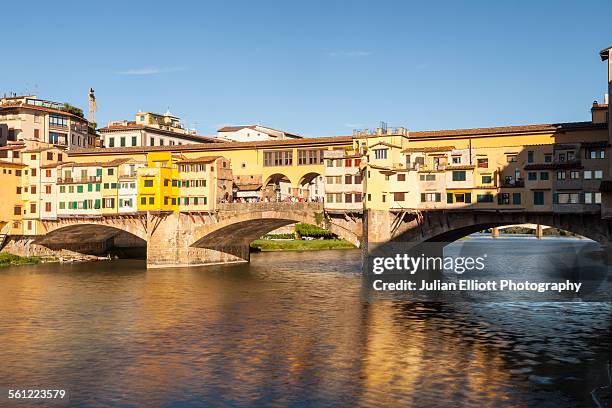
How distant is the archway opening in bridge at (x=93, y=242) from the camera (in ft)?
293

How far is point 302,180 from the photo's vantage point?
7831cm

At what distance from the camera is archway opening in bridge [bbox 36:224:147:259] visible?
89.3m

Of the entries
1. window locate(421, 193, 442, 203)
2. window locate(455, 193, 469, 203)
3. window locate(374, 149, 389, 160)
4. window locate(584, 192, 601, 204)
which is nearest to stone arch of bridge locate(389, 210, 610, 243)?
window locate(421, 193, 442, 203)

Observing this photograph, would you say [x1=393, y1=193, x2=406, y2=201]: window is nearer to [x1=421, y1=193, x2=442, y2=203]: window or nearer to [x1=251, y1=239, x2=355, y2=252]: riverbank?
[x1=421, y1=193, x2=442, y2=203]: window

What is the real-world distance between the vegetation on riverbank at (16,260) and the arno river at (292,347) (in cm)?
2335

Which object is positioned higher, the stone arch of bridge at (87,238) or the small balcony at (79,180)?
the small balcony at (79,180)

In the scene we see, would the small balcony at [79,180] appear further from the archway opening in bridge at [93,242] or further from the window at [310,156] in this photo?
the window at [310,156]

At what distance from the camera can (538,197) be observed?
61.0m

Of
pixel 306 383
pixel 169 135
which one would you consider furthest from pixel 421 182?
pixel 169 135

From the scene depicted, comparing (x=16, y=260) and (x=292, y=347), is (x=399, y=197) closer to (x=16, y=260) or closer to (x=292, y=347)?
(x=292, y=347)

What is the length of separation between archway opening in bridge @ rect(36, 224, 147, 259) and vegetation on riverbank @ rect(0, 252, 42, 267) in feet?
11.6

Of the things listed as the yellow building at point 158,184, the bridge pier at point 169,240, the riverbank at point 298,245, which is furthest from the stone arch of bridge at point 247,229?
the riverbank at point 298,245

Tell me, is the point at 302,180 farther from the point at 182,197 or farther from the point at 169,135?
the point at 169,135

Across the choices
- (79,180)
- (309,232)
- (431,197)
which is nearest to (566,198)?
(431,197)
